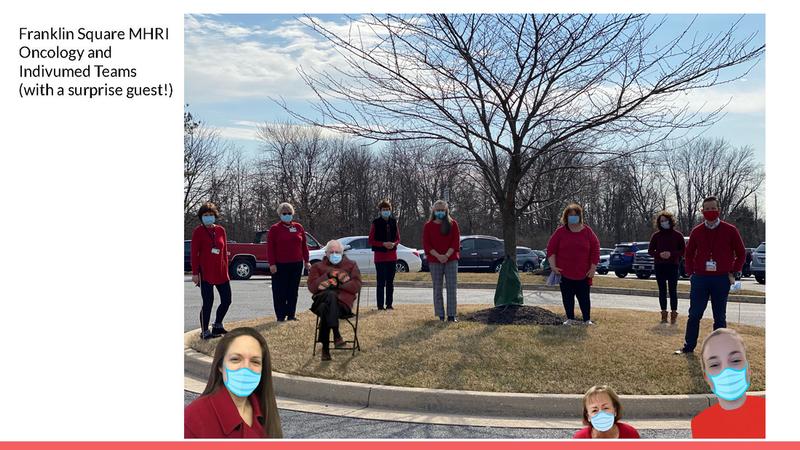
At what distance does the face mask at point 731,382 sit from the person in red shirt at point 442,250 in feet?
24.6

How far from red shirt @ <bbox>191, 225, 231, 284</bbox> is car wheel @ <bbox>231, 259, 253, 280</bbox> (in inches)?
569

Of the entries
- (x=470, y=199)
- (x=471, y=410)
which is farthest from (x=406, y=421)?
(x=470, y=199)

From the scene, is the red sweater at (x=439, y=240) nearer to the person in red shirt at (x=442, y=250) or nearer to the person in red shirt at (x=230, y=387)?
the person in red shirt at (x=442, y=250)

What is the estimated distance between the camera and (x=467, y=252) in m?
29.2

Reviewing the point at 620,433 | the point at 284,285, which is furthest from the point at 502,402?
the point at 284,285

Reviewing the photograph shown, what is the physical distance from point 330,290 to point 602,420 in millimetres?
5458

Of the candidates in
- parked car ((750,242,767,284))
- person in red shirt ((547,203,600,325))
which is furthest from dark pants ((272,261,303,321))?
parked car ((750,242,767,284))

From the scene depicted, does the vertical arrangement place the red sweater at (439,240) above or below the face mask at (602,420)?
above

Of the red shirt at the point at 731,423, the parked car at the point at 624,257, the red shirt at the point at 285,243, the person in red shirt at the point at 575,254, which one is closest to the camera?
the red shirt at the point at 731,423

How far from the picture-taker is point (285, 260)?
10.3 metres

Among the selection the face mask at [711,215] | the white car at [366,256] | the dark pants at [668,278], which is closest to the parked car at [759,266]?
the white car at [366,256]

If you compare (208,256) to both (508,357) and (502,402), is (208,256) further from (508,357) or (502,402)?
(502,402)

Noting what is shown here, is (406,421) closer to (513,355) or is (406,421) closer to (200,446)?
(513,355)

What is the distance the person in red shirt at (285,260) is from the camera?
10266mm
